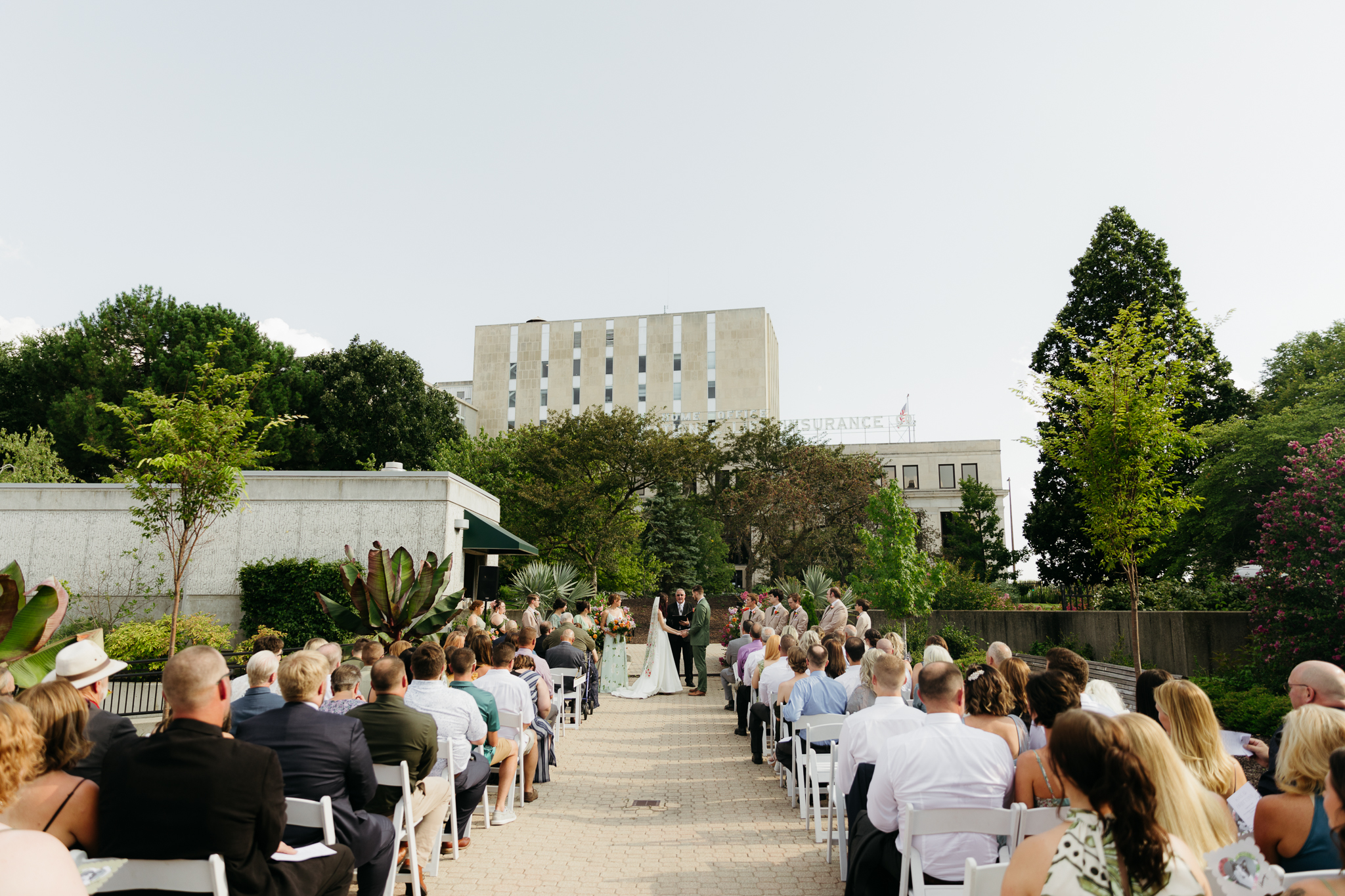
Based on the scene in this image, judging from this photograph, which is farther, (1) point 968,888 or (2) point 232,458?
(2) point 232,458

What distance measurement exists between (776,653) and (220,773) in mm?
7946

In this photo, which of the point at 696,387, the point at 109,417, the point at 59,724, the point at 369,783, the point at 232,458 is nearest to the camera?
the point at 59,724

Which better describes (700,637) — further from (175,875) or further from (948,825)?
(175,875)

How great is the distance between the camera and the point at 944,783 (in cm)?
434

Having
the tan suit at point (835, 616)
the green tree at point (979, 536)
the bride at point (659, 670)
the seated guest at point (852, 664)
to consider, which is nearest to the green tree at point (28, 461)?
A: the bride at point (659, 670)

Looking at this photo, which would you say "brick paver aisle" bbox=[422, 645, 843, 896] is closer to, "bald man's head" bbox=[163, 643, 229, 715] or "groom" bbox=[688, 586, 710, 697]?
"bald man's head" bbox=[163, 643, 229, 715]

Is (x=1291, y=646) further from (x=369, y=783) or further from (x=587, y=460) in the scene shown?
(x=587, y=460)

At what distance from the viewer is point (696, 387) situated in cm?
7125

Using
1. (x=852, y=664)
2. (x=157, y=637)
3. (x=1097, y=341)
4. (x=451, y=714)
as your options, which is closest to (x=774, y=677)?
(x=852, y=664)

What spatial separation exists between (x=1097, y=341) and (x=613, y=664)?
23.8 meters

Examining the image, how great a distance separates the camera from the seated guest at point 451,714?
6344 millimetres

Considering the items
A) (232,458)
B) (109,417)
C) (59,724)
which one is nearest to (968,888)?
(59,724)

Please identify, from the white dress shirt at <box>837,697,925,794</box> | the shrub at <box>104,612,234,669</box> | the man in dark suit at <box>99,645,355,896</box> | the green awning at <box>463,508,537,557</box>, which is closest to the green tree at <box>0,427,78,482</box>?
the shrub at <box>104,612,234,669</box>

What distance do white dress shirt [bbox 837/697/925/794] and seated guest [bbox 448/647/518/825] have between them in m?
2.95
